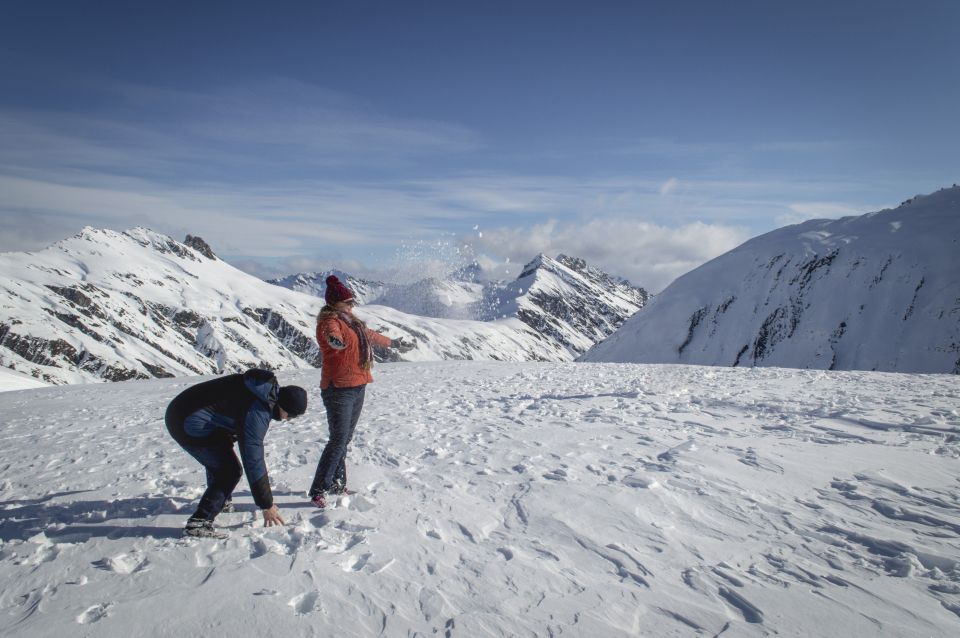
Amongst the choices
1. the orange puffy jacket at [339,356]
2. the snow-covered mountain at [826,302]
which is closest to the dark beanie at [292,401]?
the orange puffy jacket at [339,356]

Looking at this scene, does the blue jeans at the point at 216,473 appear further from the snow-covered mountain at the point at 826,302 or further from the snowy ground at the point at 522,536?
the snow-covered mountain at the point at 826,302

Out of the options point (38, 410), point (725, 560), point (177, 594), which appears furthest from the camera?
point (38, 410)

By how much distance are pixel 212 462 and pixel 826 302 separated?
2395 inches

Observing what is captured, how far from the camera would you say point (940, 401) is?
1145 centimetres

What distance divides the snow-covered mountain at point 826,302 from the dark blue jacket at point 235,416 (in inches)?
2112

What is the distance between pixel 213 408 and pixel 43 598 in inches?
76.6

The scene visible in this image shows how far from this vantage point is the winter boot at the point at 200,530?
16.0ft

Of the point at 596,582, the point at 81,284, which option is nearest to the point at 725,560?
the point at 596,582

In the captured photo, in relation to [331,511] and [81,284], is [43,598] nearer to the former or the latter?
[331,511]

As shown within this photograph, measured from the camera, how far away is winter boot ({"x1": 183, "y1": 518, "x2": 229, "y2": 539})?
16.0 feet

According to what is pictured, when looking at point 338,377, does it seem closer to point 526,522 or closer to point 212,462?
point 212,462

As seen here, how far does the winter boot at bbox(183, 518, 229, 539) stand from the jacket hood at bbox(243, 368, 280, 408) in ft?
4.62

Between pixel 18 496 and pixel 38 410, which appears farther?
pixel 38 410

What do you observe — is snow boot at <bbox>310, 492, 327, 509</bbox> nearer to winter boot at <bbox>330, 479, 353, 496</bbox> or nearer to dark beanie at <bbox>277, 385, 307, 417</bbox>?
winter boot at <bbox>330, 479, 353, 496</bbox>
